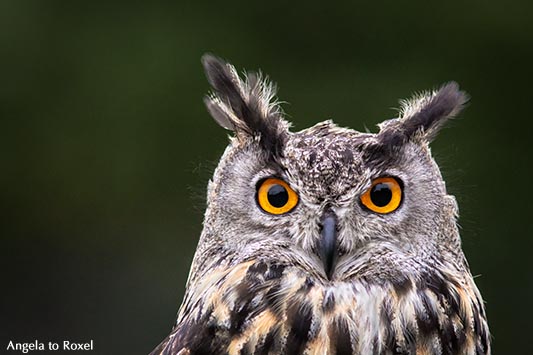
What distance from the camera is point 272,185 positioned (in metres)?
2.54

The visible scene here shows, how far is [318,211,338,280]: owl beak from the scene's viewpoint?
2422mm

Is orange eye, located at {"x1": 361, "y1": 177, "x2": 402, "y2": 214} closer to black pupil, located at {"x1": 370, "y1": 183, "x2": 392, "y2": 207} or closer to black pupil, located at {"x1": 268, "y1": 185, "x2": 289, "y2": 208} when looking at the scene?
black pupil, located at {"x1": 370, "y1": 183, "x2": 392, "y2": 207}

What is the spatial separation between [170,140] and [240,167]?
11.8 ft

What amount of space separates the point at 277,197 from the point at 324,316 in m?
0.33

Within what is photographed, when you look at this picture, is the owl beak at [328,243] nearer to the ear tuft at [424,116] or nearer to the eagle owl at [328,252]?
the eagle owl at [328,252]

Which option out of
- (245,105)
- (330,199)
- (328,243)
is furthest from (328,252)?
(245,105)

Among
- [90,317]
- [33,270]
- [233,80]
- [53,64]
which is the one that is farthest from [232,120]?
[53,64]

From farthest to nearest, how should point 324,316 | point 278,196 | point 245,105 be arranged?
point 245,105
point 278,196
point 324,316

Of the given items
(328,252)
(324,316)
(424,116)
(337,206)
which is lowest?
(324,316)

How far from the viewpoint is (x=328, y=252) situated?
2422 mm

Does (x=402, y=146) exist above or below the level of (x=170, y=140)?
below

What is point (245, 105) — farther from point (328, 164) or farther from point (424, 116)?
point (424, 116)

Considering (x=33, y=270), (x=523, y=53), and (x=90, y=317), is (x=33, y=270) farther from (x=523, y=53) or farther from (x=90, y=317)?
(x=523, y=53)

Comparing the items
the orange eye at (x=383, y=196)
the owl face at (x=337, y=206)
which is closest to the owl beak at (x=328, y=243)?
the owl face at (x=337, y=206)
